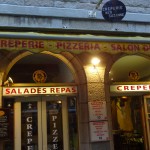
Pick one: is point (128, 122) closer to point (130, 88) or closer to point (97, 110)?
point (130, 88)

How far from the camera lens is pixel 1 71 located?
8.29 meters

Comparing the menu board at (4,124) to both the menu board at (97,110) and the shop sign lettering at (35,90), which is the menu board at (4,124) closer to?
the shop sign lettering at (35,90)

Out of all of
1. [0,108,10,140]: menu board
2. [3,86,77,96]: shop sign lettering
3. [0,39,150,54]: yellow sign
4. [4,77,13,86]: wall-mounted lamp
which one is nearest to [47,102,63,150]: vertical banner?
[3,86,77,96]: shop sign lettering

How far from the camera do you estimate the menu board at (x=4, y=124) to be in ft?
27.0

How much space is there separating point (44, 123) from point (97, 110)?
56.9 inches

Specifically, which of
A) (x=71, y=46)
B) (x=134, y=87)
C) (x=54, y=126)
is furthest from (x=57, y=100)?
(x=71, y=46)

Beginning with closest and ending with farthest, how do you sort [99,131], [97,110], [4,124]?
[4,124], [99,131], [97,110]

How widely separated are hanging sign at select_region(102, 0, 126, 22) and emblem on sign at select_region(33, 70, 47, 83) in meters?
2.29

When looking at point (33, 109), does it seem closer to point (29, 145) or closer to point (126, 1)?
point (29, 145)

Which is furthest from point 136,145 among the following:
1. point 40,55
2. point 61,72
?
point 40,55

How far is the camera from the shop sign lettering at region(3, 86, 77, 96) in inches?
332

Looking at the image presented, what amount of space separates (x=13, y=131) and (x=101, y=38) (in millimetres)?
3434

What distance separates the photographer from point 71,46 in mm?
6777

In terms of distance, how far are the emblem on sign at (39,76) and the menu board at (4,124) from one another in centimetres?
115
